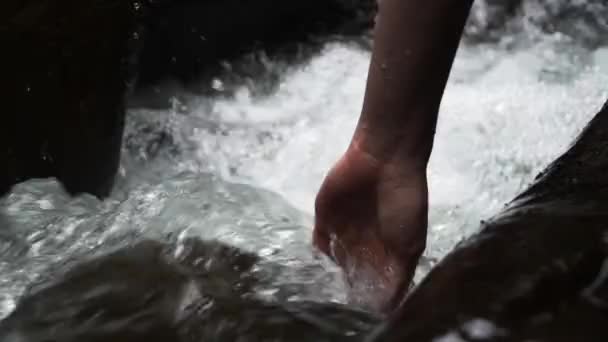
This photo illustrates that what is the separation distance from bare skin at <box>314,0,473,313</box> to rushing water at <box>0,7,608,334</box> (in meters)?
0.07

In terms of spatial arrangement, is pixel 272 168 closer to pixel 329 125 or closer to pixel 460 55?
pixel 329 125

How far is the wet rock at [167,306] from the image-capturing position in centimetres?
96

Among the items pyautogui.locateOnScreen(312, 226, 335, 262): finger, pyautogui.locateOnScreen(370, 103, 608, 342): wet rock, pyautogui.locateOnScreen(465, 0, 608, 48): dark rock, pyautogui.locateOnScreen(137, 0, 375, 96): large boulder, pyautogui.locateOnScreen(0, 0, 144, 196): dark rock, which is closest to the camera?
pyautogui.locateOnScreen(370, 103, 608, 342): wet rock

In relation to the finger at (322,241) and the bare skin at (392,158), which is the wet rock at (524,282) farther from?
the finger at (322,241)

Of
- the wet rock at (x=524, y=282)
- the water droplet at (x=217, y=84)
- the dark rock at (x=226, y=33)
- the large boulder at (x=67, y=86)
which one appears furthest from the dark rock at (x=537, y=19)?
the wet rock at (x=524, y=282)

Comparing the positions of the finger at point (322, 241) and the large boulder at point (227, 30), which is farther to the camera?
the large boulder at point (227, 30)

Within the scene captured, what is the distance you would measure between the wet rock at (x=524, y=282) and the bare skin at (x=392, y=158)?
0.24m

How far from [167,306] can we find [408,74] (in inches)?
17.2

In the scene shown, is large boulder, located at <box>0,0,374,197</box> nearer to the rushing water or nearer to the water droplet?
the rushing water

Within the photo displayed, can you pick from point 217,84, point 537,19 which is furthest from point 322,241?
point 537,19

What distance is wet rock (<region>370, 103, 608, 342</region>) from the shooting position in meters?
0.63

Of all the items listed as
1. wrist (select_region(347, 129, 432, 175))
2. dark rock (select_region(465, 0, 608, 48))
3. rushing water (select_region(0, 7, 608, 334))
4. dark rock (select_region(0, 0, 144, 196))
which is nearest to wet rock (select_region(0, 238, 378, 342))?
rushing water (select_region(0, 7, 608, 334))

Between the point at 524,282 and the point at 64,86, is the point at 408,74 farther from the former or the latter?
the point at 64,86

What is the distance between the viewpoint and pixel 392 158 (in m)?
1.08
